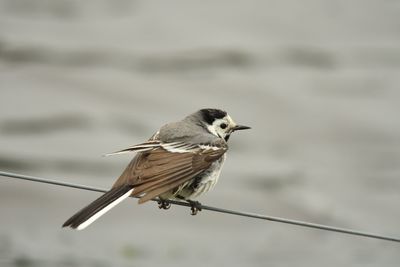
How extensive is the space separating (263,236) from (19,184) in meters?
3.62

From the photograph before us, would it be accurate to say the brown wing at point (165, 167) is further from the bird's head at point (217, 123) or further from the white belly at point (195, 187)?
the bird's head at point (217, 123)

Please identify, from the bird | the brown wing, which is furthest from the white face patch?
the brown wing

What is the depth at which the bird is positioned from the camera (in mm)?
7504

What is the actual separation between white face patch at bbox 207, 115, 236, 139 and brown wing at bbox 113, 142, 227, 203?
461 millimetres

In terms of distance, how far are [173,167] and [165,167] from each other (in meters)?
0.06

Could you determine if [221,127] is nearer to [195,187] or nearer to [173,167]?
[195,187]

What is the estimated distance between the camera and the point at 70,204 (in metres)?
15.5

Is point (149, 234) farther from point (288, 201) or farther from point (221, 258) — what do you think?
point (288, 201)

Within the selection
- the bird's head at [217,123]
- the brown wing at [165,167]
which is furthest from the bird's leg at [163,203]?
the bird's head at [217,123]

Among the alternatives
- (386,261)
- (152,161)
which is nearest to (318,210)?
(386,261)

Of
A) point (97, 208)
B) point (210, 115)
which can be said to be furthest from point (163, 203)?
point (210, 115)

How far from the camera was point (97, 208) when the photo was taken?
7.41 metres

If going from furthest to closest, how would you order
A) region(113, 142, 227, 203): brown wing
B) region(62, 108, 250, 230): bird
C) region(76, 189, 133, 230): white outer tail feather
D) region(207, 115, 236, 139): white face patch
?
1. region(207, 115, 236, 139): white face patch
2. region(113, 142, 227, 203): brown wing
3. region(62, 108, 250, 230): bird
4. region(76, 189, 133, 230): white outer tail feather

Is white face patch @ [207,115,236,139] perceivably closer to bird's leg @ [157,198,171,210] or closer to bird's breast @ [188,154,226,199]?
bird's breast @ [188,154,226,199]
